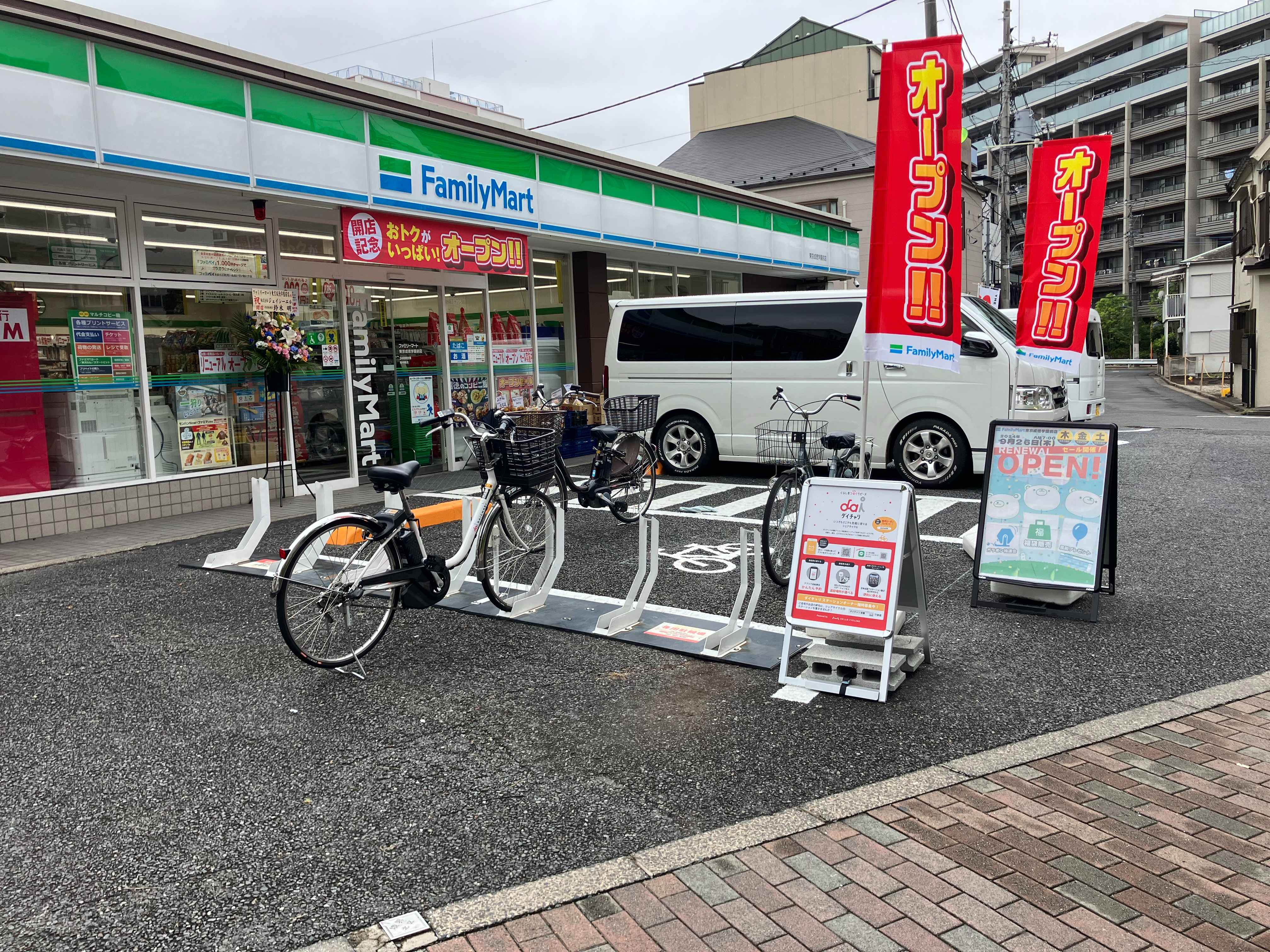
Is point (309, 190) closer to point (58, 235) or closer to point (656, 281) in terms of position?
point (58, 235)

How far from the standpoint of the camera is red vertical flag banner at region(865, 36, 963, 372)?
4.46m

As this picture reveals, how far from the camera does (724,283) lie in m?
18.7

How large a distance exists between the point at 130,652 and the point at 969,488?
801cm

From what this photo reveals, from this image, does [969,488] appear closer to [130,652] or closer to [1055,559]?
[1055,559]

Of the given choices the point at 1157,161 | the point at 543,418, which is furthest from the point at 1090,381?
the point at 1157,161

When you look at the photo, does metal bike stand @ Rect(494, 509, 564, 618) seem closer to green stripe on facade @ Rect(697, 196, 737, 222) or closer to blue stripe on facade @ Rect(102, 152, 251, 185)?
blue stripe on facade @ Rect(102, 152, 251, 185)

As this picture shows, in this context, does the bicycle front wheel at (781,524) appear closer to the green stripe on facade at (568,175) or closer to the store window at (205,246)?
the store window at (205,246)

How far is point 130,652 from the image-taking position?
5.18 meters

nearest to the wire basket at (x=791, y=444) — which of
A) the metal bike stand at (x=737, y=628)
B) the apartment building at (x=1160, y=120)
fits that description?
the metal bike stand at (x=737, y=628)

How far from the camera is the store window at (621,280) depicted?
15.4 meters

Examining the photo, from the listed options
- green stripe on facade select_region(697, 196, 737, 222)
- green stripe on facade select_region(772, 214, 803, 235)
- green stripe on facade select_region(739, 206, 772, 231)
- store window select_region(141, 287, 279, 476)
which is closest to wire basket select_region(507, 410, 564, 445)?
store window select_region(141, 287, 279, 476)

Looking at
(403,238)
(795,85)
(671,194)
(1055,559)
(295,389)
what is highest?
(795,85)

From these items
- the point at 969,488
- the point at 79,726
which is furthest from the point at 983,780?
the point at 969,488

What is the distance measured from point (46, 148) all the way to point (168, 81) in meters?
1.32
